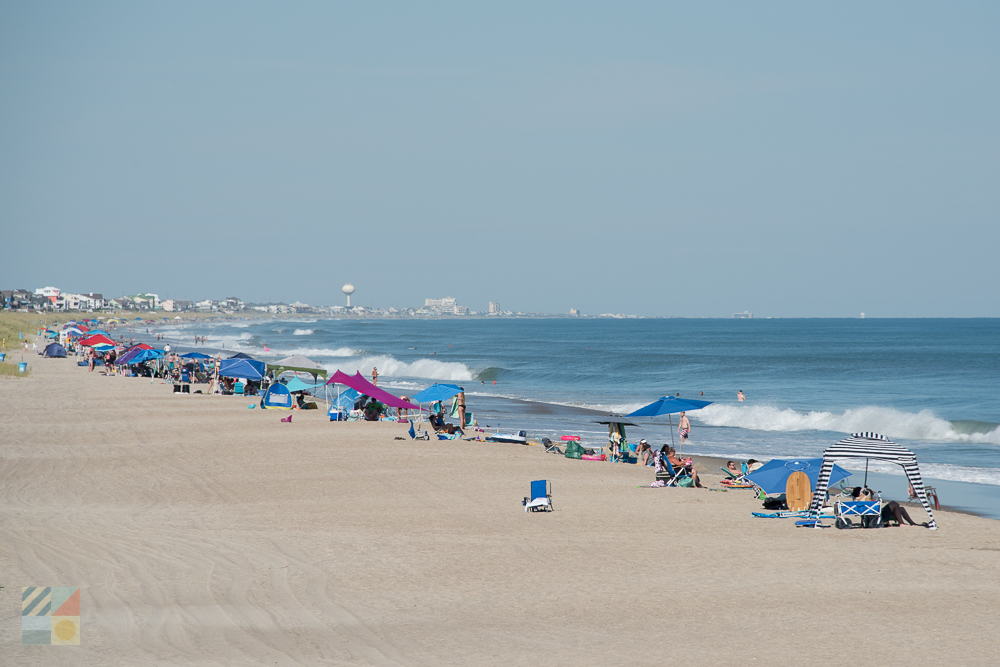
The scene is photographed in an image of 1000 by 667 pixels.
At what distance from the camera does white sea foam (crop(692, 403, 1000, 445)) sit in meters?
27.0

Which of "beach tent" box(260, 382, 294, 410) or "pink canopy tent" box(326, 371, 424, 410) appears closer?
"pink canopy tent" box(326, 371, 424, 410)

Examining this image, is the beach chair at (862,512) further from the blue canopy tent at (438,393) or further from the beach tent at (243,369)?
the beach tent at (243,369)

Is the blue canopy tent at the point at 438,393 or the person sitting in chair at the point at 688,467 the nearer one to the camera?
the person sitting in chair at the point at 688,467

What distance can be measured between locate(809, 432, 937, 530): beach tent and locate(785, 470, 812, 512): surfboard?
309 mm

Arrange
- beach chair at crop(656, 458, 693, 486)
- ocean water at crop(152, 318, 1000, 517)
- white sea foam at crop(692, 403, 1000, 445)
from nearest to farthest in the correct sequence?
beach chair at crop(656, 458, 693, 486)
ocean water at crop(152, 318, 1000, 517)
white sea foam at crop(692, 403, 1000, 445)

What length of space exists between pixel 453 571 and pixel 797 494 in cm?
660

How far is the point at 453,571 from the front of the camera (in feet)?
31.2

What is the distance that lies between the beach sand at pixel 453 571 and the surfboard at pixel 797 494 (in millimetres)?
786

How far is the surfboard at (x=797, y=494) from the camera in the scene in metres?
13.3

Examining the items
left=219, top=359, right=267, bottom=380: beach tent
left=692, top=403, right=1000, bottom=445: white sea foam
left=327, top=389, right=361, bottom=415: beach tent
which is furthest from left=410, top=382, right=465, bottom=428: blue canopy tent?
left=692, top=403, right=1000, bottom=445: white sea foam

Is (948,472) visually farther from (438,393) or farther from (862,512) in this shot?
(438,393)

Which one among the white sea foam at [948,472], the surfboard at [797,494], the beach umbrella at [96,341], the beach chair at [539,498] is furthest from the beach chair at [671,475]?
the beach umbrella at [96,341]

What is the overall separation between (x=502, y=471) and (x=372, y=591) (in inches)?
332

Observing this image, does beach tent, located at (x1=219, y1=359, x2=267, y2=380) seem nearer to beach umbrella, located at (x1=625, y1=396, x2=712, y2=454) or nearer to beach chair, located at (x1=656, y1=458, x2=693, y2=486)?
beach umbrella, located at (x1=625, y1=396, x2=712, y2=454)
